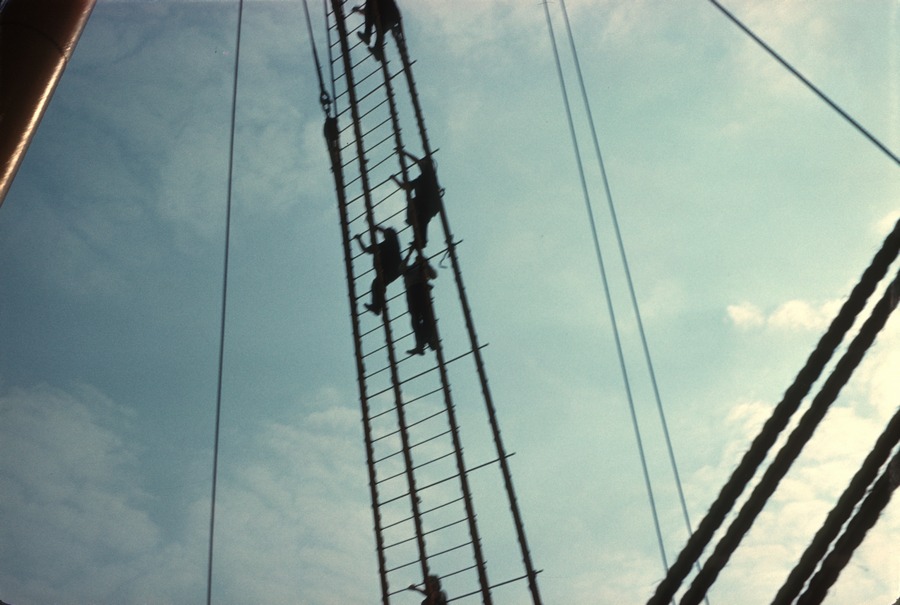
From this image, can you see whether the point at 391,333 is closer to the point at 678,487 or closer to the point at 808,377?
the point at 678,487

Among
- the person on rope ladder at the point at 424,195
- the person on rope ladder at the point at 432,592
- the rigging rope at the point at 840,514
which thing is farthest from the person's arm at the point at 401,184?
the rigging rope at the point at 840,514

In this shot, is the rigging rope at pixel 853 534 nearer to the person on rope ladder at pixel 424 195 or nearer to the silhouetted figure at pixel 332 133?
the person on rope ladder at pixel 424 195

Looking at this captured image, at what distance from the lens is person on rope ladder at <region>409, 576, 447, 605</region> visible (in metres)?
5.35

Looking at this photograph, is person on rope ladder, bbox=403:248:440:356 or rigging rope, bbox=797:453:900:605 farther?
person on rope ladder, bbox=403:248:440:356

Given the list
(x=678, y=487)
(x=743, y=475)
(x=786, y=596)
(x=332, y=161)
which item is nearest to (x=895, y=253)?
(x=743, y=475)

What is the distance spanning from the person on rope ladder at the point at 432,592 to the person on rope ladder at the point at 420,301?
1.80 metres

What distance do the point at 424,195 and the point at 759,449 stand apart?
5512 mm

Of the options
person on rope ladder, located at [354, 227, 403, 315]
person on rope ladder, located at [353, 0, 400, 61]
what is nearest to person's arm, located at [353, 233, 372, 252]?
person on rope ladder, located at [354, 227, 403, 315]

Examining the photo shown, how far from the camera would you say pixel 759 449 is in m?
1.35

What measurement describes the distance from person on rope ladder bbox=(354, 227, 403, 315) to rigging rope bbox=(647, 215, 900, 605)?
5133 millimetres

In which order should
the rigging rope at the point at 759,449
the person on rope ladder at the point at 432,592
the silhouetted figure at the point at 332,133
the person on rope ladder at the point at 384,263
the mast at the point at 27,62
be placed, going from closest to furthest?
1. the rigging rope at the point at 759,449
2. the mast at the point at 27,62
3. the person on rope ladder at the point at 432,592
4. the person on rope ladder at the point at 384,263
5. the silhouetted figure at the point at 332,133

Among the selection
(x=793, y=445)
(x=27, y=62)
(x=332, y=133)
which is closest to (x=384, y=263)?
(x=332, y=133)

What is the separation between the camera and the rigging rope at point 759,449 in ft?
4.44

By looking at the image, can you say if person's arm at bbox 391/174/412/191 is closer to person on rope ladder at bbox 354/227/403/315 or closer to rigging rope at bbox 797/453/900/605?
person on rope ladder at bbox 354/227/403/315
